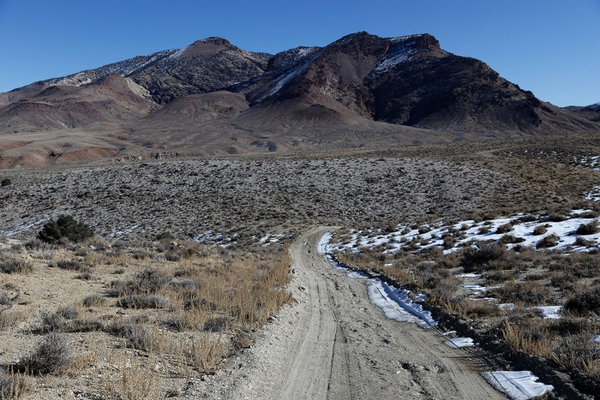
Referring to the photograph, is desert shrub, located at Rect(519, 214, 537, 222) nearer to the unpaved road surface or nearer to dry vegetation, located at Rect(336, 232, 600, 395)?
dry vegetation, located at Rect(336, 232, 600, 395)

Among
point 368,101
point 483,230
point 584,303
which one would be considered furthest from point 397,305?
point 368,101

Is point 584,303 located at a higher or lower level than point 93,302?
lower

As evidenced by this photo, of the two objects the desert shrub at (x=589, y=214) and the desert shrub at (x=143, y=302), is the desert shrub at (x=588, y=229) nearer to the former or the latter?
the desert shrub at (x=589, y=214)

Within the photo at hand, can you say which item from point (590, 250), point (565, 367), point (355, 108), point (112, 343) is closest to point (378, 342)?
point (565, 367)

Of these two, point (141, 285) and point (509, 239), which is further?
point (509, 239)

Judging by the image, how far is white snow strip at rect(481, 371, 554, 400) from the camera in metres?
4.43

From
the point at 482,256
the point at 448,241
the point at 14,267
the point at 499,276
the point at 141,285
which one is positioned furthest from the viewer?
the point at 448,241

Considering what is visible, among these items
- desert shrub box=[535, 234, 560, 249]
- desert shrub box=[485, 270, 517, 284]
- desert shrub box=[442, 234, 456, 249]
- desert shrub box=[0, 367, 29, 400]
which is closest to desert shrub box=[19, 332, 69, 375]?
desert shrub box=[0, 367, 29, 400]

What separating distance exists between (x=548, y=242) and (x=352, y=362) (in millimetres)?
11513

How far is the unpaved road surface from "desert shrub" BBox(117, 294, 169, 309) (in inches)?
88.3

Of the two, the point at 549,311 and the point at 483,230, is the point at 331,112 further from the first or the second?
the point at 549,311

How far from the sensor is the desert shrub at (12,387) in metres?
3.50

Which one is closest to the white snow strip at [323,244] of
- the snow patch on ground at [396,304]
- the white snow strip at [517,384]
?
the snow patch on ground at [396,304]

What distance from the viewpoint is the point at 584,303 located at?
6945 mm
